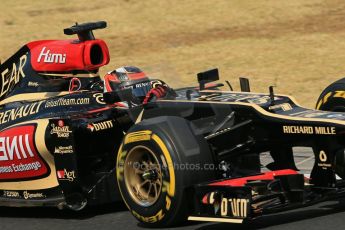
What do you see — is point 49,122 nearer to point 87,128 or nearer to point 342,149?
point 87,128

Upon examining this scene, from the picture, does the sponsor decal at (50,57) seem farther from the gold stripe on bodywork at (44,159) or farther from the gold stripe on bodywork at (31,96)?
the gold stripe on bodywork at (44,159)

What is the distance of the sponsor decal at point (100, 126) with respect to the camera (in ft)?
25.3


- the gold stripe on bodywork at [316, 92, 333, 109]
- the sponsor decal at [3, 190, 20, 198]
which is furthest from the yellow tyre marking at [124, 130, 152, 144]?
the gold stripe on bodywork at [316, 92, 333, 109]

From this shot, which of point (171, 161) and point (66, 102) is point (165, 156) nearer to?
point (171, 161)

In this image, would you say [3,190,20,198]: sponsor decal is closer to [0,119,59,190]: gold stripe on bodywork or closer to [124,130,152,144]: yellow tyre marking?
[0,119,59,190]: gold stripe on bodywork

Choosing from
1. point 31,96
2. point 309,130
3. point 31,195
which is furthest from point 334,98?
point 31,96

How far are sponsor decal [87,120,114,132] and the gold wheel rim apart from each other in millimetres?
758

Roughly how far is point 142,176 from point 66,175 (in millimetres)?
994

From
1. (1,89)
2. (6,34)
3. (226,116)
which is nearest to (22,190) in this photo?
(1,89)

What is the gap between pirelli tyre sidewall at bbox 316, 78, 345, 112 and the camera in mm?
8309

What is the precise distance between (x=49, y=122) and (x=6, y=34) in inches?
517

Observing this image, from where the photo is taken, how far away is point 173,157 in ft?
21.8

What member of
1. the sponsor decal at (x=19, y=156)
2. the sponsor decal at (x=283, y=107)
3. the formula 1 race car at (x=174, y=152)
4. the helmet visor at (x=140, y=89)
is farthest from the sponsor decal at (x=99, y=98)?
the sponsor decal at (x=283, y=107)

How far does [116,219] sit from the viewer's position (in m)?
7.64
